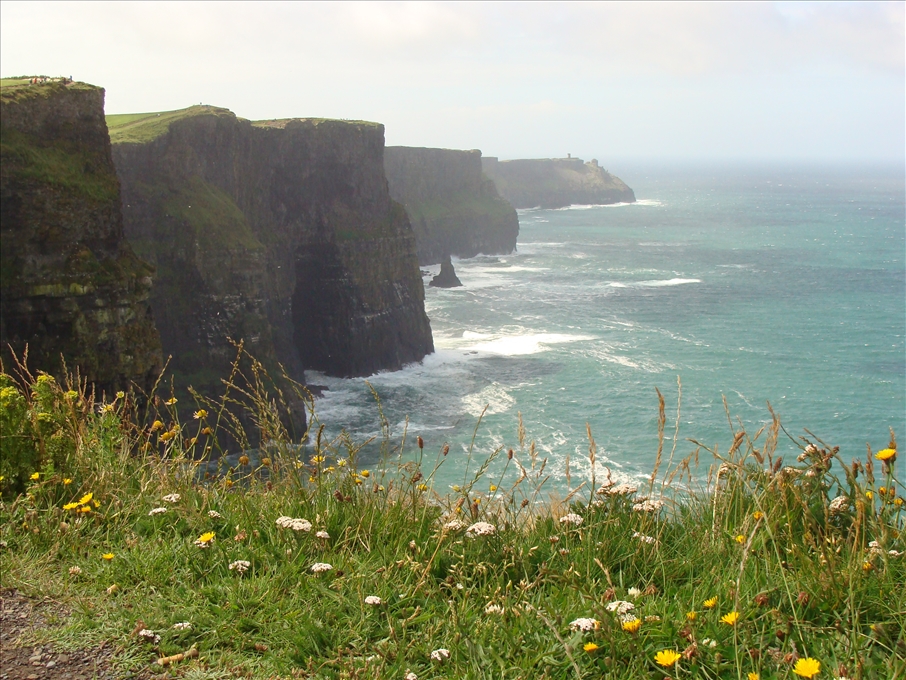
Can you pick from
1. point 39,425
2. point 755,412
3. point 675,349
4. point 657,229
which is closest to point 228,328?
point 755,412

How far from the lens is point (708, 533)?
5.60m

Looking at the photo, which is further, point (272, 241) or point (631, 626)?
point (272, 241)

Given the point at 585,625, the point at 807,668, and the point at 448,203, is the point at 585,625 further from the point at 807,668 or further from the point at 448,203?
the point at 448,203

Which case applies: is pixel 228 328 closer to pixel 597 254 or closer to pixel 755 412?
pixel 755 412

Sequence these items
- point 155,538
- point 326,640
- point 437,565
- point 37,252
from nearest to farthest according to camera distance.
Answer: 1. point 326,640
2. point 437,565
3. point 155,538
4. point 37,252

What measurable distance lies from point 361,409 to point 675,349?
84.5ft

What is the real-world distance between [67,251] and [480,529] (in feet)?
95.0

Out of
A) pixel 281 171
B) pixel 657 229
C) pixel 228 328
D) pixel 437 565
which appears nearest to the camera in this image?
pixel 437 565

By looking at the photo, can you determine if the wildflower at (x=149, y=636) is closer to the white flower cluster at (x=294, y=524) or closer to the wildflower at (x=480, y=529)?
the white flower cluster at (x=294, y=524)

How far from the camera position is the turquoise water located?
147 ft

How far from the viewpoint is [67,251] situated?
1196 inches

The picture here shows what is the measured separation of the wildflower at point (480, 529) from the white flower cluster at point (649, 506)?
3.76 feet

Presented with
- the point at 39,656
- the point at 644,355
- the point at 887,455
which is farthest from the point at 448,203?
the point at 39,656

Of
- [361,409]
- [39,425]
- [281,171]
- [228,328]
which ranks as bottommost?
[361,409]
